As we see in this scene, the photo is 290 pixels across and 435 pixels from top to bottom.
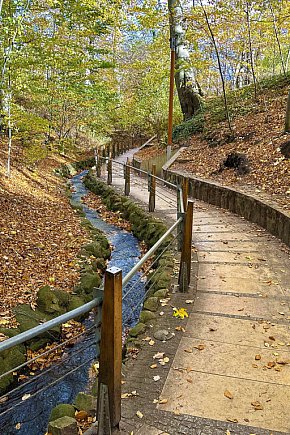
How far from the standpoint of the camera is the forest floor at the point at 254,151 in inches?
348

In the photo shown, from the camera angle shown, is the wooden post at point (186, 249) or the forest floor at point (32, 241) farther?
the forest floor at point (32, 241)

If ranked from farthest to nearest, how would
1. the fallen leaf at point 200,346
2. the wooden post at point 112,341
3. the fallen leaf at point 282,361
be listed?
the fallen leaf at point 200,346
the fallen leaf at point 282,361
the wooden post at point 112,341

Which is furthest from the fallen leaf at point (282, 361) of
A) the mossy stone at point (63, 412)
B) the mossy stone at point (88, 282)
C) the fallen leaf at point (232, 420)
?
the mossy stone at point (88, 282)

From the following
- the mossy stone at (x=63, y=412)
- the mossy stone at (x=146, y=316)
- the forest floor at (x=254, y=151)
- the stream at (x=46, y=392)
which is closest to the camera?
the mossy stone at (x=63, y=412)

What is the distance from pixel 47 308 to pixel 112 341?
3368 mm

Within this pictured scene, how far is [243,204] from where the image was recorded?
27.7 ft

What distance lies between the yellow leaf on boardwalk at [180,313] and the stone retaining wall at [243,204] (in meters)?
2.90

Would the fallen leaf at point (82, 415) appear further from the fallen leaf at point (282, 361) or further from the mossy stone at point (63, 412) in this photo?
the fallen leaf at point (282, 361)

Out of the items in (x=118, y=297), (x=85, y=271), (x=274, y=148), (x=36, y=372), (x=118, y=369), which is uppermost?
(x=274, y=148)

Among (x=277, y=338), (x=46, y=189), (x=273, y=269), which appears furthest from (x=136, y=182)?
(x=277, y=338)

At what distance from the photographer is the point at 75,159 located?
24.4 meters

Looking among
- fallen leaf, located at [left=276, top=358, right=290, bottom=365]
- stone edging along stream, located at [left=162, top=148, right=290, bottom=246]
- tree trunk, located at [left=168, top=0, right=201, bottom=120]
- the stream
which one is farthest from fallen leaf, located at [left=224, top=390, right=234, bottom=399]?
tree trunk, located at [left=168, top=0, right=201, bottom=120]

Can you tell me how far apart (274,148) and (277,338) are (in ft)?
24.4

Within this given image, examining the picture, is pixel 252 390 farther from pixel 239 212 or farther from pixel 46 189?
pixel 46 189
